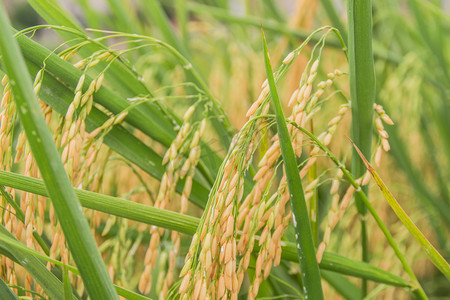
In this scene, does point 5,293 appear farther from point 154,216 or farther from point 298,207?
point 298,207

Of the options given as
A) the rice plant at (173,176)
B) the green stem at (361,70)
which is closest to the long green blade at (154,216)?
the rice plant at (173,176)

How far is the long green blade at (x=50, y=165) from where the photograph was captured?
298 mm

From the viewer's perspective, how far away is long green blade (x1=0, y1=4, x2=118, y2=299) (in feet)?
0.98

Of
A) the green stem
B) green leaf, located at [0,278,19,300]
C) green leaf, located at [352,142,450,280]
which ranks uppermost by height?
the green stem

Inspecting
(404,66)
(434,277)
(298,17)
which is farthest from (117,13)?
(434,277)

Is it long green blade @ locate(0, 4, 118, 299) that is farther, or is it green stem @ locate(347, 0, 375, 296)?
green stem @ locate(347, 0, 375, 296)

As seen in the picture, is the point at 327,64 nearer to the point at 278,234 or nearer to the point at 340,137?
the point at 340,137

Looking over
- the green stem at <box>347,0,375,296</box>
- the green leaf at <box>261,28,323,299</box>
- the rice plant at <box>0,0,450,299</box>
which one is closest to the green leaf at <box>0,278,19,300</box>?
the rice plant at <box>0,0,450,299</box>

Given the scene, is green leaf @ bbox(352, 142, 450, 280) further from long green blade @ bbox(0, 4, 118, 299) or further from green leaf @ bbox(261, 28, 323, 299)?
long green blade @ bbox(0, 4, 118, 299)

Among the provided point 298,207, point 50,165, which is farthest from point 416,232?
point 50,165

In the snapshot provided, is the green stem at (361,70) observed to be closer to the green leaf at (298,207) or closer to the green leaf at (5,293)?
the green leaf at (298,207)

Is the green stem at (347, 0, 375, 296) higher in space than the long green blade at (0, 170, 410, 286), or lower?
higher

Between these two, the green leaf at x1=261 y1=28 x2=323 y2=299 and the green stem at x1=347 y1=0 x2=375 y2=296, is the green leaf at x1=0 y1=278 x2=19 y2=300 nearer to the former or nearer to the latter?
the green leaf at x1=261 y1=28 x2=323 y2=299

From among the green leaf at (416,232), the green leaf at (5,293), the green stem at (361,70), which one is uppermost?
the green stem at (361,70)
